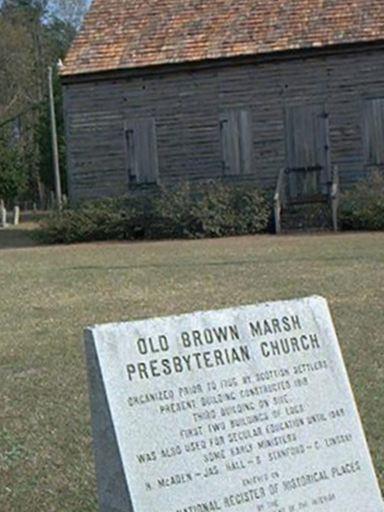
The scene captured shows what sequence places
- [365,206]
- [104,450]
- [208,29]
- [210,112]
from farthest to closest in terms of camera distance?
1. [208,29]
2. [210,112]
3. [365,206]
4. [104,450]

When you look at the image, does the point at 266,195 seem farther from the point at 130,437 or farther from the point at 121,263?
the point at 130,437

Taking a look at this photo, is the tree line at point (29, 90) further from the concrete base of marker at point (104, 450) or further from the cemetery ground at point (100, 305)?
the concrete base of marker at point (104, 450)

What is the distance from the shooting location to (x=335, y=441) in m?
4.79

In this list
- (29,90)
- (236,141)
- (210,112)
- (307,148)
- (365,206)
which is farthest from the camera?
(29,90)

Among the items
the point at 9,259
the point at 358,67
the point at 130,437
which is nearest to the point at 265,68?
the point at 358,67

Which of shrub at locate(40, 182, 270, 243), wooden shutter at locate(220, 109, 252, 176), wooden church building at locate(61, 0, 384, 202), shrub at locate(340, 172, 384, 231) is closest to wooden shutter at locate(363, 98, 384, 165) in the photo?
wooden church building at locate(61, 0, 384, 202)

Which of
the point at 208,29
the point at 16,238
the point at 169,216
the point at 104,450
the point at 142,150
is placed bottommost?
the point at 16,238

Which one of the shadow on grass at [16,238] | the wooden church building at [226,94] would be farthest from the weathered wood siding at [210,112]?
the shadow on grass at [16,238]

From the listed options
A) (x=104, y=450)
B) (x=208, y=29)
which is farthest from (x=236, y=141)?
(x=104, y=450)

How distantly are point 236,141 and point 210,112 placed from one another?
1.16 meters

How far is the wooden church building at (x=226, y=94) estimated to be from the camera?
31375 millimetres

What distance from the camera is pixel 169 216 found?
103ft

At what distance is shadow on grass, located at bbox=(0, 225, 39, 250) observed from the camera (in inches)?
1353

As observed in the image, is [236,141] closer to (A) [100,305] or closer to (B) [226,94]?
(B) [226,94]
